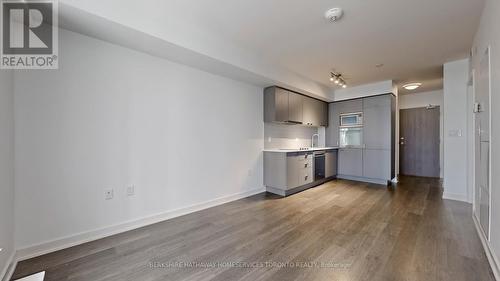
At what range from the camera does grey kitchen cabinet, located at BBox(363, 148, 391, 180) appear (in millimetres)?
4684

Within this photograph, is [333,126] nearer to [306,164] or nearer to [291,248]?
[306,164]

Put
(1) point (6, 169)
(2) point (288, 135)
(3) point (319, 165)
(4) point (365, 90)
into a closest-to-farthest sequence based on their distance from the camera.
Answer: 1. (1) point (6, 169)
2. (3) point (319, 165)
3. (2) point (288, 135)
4. (4) point (365, 90)

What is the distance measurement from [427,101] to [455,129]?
2879mm

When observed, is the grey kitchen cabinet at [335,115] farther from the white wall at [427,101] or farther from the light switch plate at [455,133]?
the white wall at [427,101]

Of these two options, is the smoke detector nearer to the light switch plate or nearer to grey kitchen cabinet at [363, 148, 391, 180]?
the light switch plate

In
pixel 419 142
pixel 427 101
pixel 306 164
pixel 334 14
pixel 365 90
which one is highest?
pixel 334 14

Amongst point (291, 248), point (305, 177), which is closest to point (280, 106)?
point (305, 177)

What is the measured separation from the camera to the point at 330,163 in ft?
17.1

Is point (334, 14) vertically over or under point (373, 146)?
over

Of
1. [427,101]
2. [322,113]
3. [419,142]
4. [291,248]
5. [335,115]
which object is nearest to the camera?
[291,248]

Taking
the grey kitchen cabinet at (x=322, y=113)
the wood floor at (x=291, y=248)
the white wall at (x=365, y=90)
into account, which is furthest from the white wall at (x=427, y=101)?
the wood floor at (x=291, y=248)

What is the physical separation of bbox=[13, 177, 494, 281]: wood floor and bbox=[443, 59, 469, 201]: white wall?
522mm

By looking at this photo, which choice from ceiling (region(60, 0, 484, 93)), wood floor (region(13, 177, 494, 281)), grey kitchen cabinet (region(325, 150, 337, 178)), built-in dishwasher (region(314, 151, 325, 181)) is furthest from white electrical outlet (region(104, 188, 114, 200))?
grey kitchen cabinet (region(325, 150, 337, 178))

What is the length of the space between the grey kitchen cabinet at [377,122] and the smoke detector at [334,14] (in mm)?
3316
